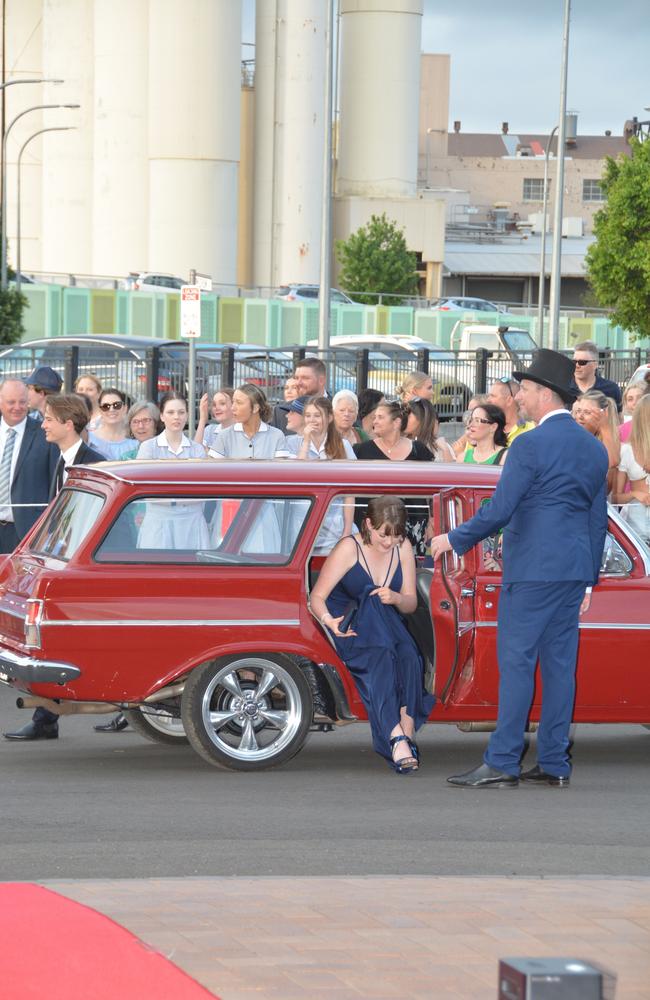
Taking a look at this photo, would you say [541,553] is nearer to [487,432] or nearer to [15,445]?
[487,432]

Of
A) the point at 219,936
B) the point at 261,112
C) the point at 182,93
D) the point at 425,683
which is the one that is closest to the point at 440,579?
the point at 425,683

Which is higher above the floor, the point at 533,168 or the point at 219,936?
the point at 533,168

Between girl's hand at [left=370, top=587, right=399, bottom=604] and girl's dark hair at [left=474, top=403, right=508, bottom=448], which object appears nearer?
girl's hand at [left=370, top=587, right=399, bottom=604]

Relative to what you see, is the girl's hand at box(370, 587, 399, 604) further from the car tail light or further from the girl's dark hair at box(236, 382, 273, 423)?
the girl's dark hair at box(236, 382, 273, 423)

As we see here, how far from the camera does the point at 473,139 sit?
138m

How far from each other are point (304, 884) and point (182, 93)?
76.6 metres

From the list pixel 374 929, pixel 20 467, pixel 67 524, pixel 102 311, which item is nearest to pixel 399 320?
pixel 102 311

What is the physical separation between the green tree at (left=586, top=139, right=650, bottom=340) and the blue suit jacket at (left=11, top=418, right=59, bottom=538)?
135 feet

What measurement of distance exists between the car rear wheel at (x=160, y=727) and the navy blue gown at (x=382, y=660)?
1.39 m

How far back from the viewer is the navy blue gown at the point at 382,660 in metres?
8.66

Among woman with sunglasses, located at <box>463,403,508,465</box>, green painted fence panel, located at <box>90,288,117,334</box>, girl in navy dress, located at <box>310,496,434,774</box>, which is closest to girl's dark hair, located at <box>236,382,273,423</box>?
woman with sunglasses, located at <box>463,403,508,465</box>

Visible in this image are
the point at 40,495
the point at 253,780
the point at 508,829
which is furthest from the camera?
the point at 40,495

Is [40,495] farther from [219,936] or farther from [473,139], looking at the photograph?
[473,139]

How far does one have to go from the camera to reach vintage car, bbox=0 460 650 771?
8586 mm
